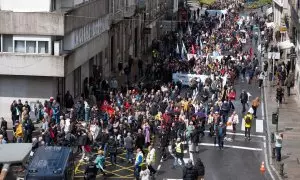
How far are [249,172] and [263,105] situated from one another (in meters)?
17.8

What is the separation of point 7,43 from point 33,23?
211 centimetres

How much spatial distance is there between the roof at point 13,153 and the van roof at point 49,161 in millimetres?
472

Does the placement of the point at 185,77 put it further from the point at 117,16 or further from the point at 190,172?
the point at 190,172

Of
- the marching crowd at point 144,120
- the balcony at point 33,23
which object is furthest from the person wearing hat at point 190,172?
the balcony at point 33,23

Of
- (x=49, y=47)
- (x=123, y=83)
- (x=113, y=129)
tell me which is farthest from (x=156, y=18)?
(x=113, y=129)

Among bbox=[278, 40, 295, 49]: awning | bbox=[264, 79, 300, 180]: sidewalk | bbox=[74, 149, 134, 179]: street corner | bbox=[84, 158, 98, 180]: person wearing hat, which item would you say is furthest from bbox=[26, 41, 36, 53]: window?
bbox=[278, 40, 295, 49]: awning

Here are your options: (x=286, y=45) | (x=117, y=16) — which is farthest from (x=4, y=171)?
(x=286, y=45)

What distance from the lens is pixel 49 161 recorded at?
32312 millimetres

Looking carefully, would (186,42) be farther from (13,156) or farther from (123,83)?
(13,156)

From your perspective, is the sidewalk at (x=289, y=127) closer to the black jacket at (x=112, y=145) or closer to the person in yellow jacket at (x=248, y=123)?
the person in yellow jacket at (x=248, y=123)

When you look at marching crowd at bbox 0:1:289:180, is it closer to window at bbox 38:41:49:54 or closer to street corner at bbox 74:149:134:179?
street corner at bbox 74:149:134:179

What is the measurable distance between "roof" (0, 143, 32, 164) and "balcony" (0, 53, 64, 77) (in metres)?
13.5

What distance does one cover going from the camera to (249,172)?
39.0 meters

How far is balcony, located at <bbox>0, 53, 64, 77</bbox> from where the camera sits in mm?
47156
